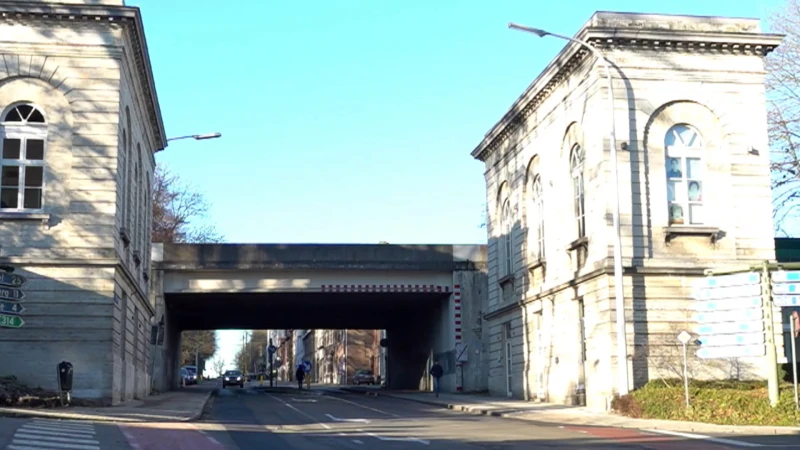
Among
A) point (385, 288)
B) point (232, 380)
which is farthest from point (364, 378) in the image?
point (385, 288)

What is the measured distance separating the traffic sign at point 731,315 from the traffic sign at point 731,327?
93 millimetres

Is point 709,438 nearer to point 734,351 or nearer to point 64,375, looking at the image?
point 734,351

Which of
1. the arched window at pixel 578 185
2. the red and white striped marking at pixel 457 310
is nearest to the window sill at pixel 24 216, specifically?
the arched window at pixel 578 185

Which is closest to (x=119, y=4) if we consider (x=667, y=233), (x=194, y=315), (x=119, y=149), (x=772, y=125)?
(x=119, y=149)

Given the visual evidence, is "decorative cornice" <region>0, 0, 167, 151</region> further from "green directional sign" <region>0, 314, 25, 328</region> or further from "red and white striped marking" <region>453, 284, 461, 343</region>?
"red and white striped marking" <region>453, 284, 461, 343</region>

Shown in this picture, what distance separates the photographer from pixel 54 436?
16984 mm

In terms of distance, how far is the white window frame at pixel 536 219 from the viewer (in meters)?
34.4

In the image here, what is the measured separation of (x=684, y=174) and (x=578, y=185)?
134 inches

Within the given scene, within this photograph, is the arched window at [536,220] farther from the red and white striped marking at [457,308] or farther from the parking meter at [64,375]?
the parking meter at [64,375]

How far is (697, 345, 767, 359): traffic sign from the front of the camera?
888 inches

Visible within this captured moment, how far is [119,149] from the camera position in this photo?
28.2 metres

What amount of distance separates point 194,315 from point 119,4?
3231 centimetres

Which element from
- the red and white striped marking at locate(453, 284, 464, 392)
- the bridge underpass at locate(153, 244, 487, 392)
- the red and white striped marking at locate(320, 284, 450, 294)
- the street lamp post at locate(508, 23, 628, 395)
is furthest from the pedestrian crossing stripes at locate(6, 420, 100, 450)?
the red and white striped marking at locate(453, 284, 464, 392)

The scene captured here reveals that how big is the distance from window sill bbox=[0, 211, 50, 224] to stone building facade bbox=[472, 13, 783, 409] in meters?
14.8
